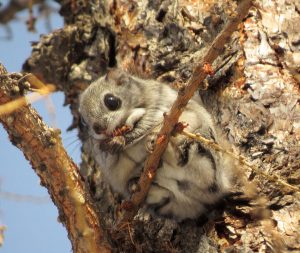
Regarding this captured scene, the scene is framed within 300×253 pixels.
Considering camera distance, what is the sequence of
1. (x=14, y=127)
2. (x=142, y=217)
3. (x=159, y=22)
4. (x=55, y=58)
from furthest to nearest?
1. (x=55, y=58)
2. (x=159, y=22)
3. (x=142, y=217)
4. (x=14, y=127)

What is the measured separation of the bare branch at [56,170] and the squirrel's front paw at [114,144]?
418mm

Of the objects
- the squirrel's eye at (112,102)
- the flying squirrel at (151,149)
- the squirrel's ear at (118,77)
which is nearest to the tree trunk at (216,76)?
the flying squirrel at (151,149)

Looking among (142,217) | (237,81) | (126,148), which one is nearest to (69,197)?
(126,148)

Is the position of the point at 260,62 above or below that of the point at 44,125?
above

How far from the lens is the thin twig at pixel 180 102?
2574mm

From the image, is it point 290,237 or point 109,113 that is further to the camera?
point 109,113

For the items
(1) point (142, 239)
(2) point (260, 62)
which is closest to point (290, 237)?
(1) point (142, 239)

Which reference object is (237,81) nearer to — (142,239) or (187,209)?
(187,209)

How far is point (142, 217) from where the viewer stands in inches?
146

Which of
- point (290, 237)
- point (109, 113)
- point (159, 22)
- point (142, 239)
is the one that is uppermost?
point (159, 22)

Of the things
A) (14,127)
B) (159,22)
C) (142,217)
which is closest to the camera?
(14,127)

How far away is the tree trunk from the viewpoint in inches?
128

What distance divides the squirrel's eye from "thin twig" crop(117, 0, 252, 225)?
63cm

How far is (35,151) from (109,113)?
0.77 metres
